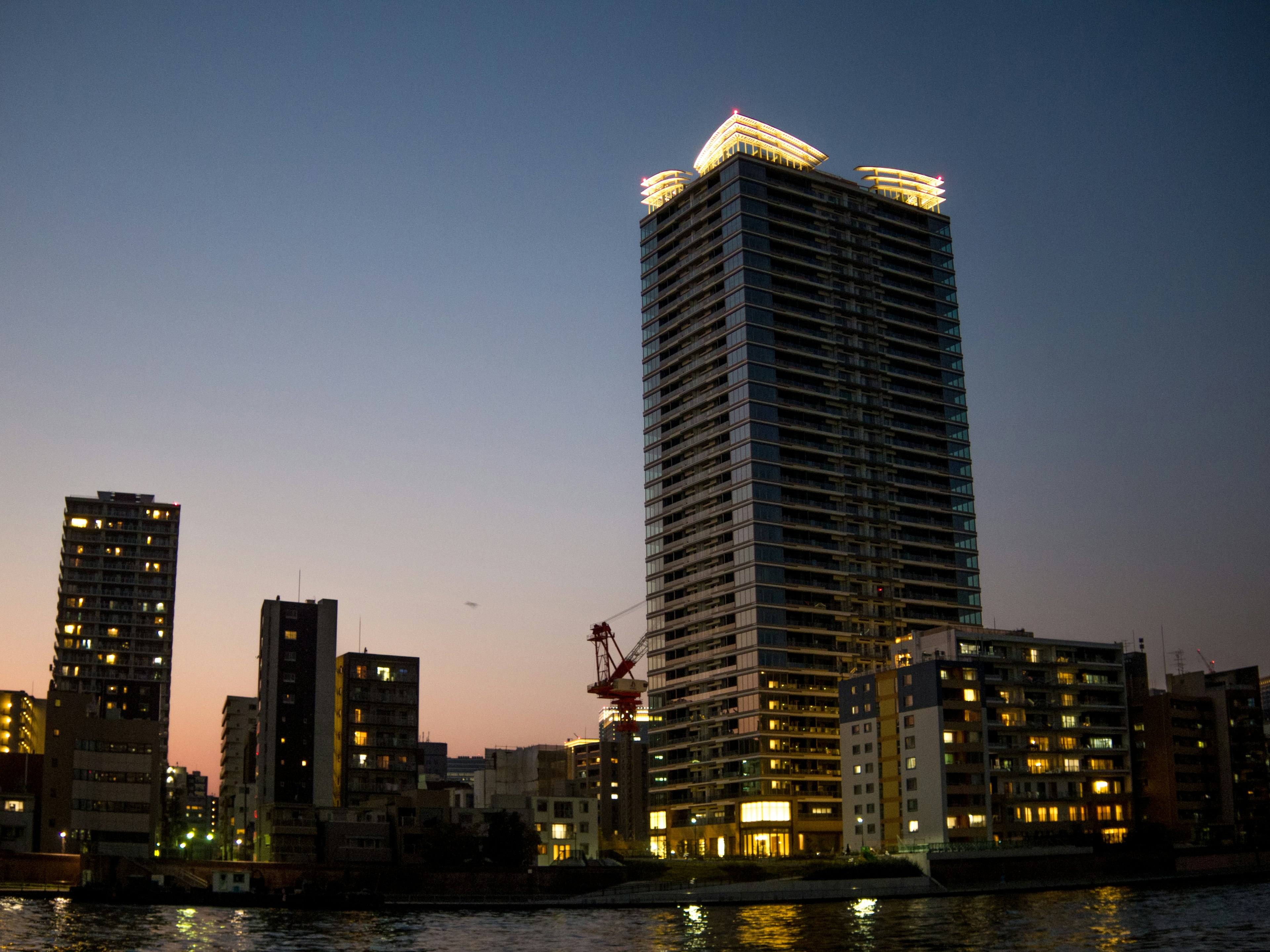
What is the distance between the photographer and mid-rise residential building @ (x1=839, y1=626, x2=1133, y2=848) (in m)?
180

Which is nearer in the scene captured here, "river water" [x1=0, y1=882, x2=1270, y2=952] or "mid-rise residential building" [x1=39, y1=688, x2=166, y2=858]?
"river water" [x1=0, y1=882, x2=1270, y2=952]

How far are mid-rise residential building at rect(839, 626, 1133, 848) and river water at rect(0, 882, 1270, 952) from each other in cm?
3351

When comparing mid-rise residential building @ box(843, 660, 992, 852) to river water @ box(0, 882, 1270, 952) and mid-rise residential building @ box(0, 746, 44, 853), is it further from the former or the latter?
mid-rise residential building @ box(0, 746, 44, 853)

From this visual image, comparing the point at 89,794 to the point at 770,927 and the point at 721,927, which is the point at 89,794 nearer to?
the point at 721,927

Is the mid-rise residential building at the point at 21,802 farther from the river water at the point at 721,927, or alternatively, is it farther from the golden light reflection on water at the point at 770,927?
the golden light reflection on water at the point at 770,927

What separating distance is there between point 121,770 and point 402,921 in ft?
303

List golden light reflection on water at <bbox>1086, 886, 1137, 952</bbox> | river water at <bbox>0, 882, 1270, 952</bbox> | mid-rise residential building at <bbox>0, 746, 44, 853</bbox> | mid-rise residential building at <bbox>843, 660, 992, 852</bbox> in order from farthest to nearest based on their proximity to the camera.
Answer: mid-rise residential building at <bbox>0, 746, 44, 853</bbox>
mid-rise residential building at <bbox>843, 660, 992, 852</bbox>
river water at <bbox>0, 882, 1270, 952</bbox>
golden light reflection on water at <bbox>1086, 886, 1137, 952</bbox>

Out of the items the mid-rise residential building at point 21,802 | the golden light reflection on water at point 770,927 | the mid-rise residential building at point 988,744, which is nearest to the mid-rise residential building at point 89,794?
the mid-rise residential building at point 21,802

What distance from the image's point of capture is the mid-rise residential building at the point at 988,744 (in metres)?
180

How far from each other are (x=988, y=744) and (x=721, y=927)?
79299mm

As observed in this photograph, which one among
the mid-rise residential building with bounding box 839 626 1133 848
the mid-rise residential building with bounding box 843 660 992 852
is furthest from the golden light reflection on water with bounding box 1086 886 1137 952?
the mid-rise residential building with bounding box 839 626 1133 848

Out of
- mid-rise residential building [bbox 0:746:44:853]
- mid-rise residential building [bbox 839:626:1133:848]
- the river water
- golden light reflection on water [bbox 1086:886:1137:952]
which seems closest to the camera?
golden light reflection on water [bbox 1086:886:1137:952]

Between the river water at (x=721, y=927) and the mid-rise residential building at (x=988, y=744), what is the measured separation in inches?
1319

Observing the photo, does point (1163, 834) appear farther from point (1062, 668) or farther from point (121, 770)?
point (121, 770)
